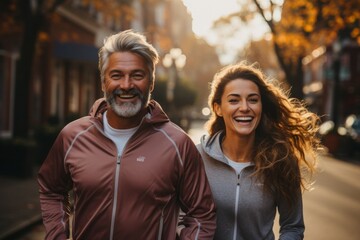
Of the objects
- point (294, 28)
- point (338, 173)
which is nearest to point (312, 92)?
point (294, 28)

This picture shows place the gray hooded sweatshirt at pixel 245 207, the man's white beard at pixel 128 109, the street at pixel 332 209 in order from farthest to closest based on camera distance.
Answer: the street at pixel 332 209, the gray hooded sweatshirt at pixel 245 207, the man's white beard at pixel 128 109

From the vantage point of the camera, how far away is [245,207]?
363 cm

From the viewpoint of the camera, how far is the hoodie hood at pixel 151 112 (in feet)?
10.9

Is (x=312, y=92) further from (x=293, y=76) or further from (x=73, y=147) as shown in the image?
(x=73, y=147)

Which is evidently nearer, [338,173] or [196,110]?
[338,173]

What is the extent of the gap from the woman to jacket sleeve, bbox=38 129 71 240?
0.94 metres

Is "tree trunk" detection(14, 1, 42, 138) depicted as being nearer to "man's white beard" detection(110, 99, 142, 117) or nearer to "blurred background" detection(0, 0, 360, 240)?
"blurred background" detection(0, 0, 360, 240)

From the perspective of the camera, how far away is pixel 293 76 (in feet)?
67.4

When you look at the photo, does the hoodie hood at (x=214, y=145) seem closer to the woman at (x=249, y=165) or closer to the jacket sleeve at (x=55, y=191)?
the woman at (x=249, y=165)

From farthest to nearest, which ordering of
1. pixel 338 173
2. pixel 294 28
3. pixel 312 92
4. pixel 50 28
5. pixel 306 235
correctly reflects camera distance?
pixel 312 92
pixel 294 28
pixel 50 28
pixel 338 173
pixel 306 235

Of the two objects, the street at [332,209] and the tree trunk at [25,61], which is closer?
the street at [332,209]

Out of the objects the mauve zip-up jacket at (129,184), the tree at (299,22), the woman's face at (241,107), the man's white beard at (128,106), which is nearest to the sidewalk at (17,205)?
the mauve zip-up jacket at (129,184)

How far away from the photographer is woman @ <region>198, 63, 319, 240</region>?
364cm

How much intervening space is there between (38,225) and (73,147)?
5580 millimetres
